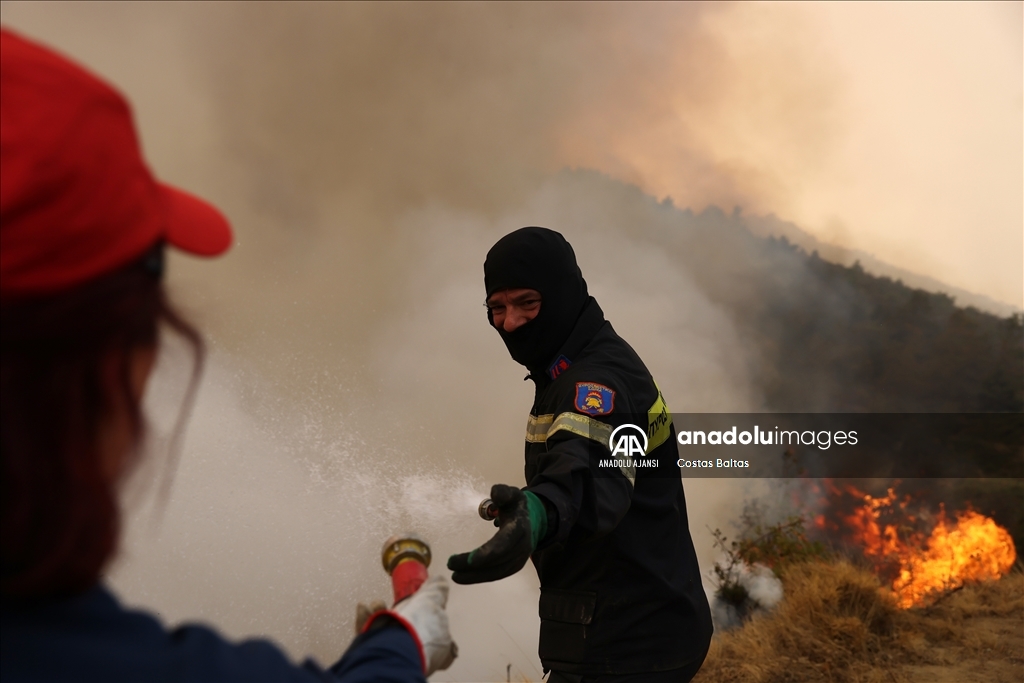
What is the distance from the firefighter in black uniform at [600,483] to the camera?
253cm

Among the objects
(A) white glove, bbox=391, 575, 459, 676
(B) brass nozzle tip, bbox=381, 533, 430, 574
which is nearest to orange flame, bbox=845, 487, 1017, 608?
(B) brass nozzle tip, bbox=381, 533, 430, 574

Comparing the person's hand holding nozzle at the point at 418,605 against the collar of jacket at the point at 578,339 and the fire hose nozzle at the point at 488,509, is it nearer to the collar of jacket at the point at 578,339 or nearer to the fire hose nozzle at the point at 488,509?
the fire hose nozzle at the point at 488,509

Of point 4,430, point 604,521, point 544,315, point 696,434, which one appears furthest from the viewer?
point 696,434

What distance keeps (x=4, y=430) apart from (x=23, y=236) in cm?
22

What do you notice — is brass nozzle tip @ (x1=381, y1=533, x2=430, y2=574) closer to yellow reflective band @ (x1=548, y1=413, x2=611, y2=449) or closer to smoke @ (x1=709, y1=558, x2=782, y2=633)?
yellow reflective band @ (x1=548, y1=413, x2=611, y2=449)

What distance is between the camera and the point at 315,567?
7.55 metres

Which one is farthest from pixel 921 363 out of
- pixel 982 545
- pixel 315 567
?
pixel 315 567

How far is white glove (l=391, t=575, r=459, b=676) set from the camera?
1.40m

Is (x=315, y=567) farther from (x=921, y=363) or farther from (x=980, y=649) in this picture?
(x=921, y=363)

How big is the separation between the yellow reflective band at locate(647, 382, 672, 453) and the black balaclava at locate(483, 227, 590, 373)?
18.9 inches

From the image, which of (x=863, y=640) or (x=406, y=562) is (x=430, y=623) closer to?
(x=406, y=562)

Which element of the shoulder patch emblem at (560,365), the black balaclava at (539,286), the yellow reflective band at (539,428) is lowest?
the yellow reflective band at (539,428)

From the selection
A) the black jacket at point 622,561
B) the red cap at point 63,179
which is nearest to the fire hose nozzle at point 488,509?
the black jacket at point 622,561

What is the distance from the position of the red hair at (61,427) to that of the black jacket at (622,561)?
180 cm
